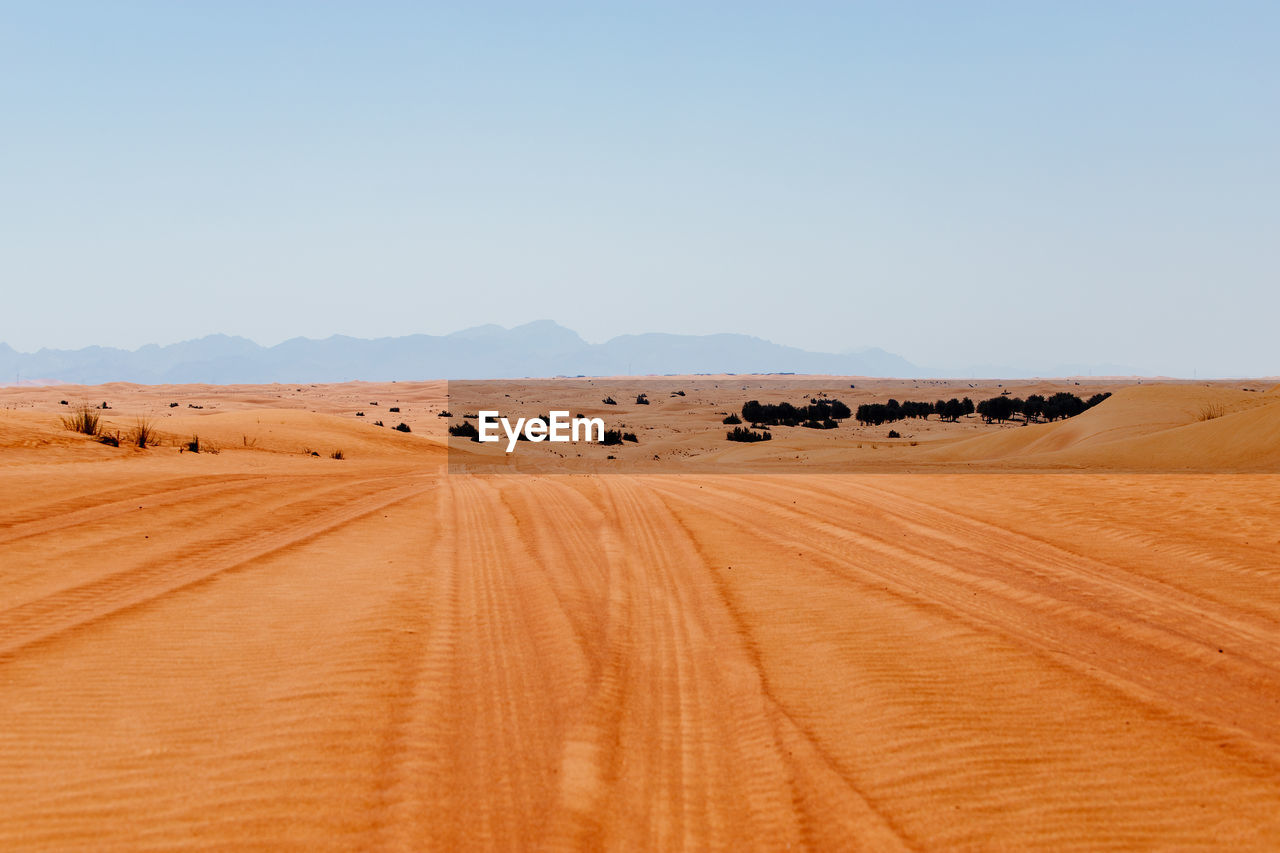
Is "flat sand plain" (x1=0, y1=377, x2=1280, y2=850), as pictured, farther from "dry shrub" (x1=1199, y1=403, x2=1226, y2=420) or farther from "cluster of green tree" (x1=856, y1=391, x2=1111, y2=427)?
"cluster of green tree" (x1=856, y1=391, x2=1111, y2=427)

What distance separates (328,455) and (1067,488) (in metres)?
14.4

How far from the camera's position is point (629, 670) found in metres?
5.67

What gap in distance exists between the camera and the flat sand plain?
390cm

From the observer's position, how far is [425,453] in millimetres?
22266

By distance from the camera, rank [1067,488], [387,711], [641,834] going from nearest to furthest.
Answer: [641,834] < [387,711] < [1067,488]

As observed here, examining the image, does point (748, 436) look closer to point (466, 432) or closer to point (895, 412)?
point (466, 432)

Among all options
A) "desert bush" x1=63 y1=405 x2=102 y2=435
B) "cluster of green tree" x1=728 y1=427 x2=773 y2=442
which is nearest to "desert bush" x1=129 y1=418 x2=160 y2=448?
"desert bush" x1=63 y1=405 x2=102 y2=435

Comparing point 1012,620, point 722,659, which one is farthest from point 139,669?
point 1012,620

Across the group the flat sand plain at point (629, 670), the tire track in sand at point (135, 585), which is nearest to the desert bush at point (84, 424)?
the flat sand plain at point (629, 670)

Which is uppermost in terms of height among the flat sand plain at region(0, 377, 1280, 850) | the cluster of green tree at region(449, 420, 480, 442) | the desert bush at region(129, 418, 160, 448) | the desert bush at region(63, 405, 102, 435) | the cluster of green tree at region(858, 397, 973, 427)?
the cluster of green tree at region(858, 397, 973, 427)

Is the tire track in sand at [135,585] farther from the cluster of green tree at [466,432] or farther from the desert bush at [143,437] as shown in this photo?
the cluster of green tree at [466,432]

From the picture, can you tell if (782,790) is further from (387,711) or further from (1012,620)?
(1012,620)

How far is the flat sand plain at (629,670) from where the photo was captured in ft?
12.8
